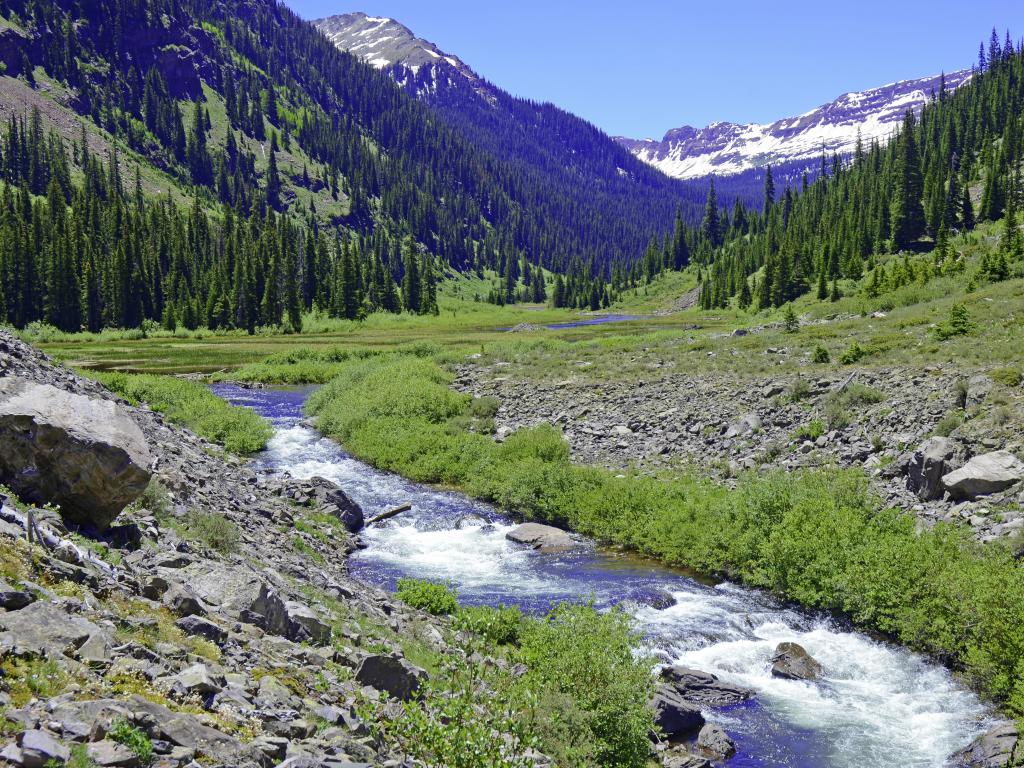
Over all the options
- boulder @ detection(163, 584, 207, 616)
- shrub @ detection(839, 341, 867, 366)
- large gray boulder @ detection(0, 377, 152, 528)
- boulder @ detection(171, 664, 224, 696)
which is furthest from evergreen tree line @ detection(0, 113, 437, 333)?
boulder @ detection(171, 664, 224, 696)

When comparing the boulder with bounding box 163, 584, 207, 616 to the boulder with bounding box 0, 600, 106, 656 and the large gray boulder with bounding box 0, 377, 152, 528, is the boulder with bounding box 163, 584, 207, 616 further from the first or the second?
the large gray boulder with bounding box 0, 377, 152, 528

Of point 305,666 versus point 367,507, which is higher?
point 305,666

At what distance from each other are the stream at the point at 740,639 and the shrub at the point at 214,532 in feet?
15.2

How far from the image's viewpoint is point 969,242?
8719 centimetres

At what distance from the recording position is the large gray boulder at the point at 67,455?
36.7ft

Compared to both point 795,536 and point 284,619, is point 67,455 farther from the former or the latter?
point 795,536

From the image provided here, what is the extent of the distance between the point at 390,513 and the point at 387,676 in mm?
15615

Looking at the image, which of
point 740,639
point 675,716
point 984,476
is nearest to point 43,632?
point 675,716

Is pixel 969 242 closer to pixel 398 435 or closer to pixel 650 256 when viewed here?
pixel 398 435

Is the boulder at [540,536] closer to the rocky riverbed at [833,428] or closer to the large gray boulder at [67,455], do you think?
the rocky riverbed at [833,428]

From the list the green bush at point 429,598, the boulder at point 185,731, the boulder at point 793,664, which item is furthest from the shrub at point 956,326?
the boulder at point 185,731

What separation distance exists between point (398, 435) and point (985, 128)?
145m

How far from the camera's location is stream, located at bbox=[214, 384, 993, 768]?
493 inches

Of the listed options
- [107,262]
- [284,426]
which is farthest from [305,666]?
[107,262]
